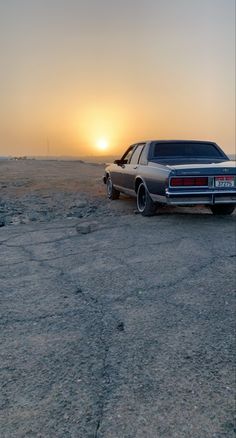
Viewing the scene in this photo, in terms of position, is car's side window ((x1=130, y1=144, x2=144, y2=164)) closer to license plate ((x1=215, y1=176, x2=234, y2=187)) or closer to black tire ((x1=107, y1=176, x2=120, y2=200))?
black tire ((x1=107, y1=176, x2=120, y2=200))

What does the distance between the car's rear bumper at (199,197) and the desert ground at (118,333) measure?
0.52m

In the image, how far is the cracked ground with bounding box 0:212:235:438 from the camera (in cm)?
258

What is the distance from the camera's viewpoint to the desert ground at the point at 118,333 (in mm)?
2594

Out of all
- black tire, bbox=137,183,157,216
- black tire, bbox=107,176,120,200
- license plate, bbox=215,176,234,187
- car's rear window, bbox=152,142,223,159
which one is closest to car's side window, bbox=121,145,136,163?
black tire, bbox=107,176,120,200

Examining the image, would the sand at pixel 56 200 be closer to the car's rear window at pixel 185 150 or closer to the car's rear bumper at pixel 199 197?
the car's rear window at pixel 185 150

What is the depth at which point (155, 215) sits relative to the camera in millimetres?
8477

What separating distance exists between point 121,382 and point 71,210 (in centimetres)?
703

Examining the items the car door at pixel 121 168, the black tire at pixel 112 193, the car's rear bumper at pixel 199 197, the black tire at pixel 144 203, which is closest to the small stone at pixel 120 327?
the car's rear bumper at pixel 199 197

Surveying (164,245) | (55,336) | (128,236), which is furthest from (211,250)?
(55,336)

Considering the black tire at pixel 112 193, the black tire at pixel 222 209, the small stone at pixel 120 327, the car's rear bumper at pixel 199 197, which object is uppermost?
the car's rear bumper at pixel 199 197

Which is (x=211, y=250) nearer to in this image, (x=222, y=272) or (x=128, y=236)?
(x=222, y=272)

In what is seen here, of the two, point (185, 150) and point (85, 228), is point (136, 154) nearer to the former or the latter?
point (185, 150)

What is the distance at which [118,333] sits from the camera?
3.61 meters

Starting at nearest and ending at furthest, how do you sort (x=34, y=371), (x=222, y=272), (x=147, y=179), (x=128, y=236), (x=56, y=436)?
(x=56, y=436) < (x=34, y=371) < (x=222, y=272) < (x=128, y=236) < (x=147, y=179)
